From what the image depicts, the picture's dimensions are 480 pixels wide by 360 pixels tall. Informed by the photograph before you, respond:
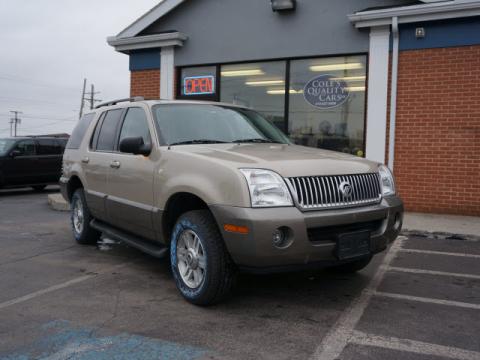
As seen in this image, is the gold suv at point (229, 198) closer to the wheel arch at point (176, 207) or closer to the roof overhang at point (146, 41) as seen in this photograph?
the wheel arch at point (176, 207)

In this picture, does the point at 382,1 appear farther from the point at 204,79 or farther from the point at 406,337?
the point at 406,337

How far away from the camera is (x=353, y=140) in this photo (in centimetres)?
976

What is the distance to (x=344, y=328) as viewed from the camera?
358 centimetres

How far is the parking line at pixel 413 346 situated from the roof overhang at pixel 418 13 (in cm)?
685

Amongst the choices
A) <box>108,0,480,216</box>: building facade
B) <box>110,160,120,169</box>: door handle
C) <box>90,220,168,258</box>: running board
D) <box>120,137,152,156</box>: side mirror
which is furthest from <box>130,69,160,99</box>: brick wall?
<box>120,137,152,156</box>: side mirror

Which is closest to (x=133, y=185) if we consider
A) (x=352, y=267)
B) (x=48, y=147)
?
(x=352, y=267)

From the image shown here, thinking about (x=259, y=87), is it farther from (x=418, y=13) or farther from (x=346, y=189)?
(x=346, y=189)

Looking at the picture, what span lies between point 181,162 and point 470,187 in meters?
6.34

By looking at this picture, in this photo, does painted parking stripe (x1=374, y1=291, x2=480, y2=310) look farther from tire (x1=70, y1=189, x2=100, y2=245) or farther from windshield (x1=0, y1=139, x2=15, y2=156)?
windshield (x1=0, y1=139, x2=15, y2=156)

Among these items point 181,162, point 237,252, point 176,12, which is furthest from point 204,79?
point 237,252

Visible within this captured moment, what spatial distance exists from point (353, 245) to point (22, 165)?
12124mm

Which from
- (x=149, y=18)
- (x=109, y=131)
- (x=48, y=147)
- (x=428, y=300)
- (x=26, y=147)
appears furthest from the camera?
(x=48, y=147)

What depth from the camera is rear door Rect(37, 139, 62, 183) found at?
14203 mm

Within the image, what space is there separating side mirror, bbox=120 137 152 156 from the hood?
0.94 ft
